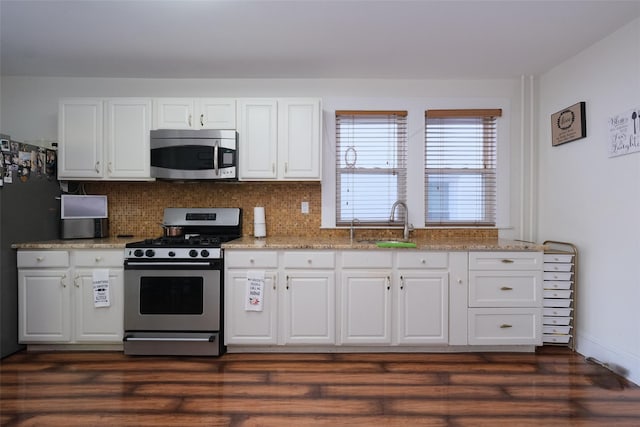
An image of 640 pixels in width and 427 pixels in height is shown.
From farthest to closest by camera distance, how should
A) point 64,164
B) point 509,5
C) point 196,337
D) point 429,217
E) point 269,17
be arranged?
point 429,217
point 64,164
point 196,337
point 269,17
point 509,5

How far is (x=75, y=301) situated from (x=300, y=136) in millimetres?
2273

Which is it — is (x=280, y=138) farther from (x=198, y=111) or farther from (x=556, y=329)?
(x=556, y=329)

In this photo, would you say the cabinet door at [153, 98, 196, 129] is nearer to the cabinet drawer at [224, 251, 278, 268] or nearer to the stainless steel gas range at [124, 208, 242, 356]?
the stainless steel gas range at [124, 208, 242, 356]

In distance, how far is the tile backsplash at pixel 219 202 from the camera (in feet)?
11.3

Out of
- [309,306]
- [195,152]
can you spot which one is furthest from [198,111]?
[309,306]

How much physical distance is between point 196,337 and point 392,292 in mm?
1572

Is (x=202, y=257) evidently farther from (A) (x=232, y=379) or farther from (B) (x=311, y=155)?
(B) (x=311, y=155)

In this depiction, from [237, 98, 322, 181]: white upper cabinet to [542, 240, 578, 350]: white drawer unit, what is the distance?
80.9 inches

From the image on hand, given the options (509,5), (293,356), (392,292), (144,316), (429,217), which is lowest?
(293,356)

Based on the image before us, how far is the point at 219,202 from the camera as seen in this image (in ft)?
11.3

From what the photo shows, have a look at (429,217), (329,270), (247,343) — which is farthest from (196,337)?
(429,217)

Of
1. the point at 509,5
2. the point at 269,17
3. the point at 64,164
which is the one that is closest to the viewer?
the point at 509,5

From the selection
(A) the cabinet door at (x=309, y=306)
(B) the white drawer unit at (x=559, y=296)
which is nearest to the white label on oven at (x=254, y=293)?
(A) the cabinet door at (x=309, y=306)

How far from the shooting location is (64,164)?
10.2 feet
